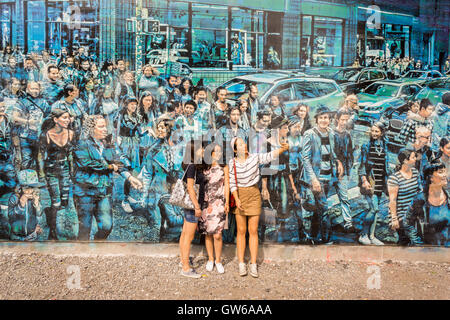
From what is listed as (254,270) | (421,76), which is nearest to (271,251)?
(254,270)

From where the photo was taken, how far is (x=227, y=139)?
530 centimetres

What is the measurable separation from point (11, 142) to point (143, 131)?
1.78 meters

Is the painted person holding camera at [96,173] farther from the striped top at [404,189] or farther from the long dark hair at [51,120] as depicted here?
the striped top at [404,189]

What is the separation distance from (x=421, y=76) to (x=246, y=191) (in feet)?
9.47

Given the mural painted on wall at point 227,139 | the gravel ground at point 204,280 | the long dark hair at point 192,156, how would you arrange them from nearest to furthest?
the gravel ground at point 204,280 → the long dark hair at point 192,156 → the mural painted on wall at point 227,139

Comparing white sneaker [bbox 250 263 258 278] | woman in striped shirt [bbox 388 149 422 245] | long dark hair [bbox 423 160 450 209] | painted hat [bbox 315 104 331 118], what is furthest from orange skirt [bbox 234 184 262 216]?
long dark hair [bbox 423 160 450 209]

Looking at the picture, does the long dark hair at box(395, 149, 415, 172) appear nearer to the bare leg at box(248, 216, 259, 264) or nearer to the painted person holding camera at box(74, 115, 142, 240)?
the bare leg at box(248, 216, 259, 264)

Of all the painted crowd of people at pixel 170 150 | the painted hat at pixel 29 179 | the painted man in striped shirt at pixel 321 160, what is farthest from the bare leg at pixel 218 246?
the painted hat at pixel 29 179

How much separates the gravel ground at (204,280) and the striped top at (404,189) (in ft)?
2.41

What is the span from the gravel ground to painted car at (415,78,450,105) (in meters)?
2.22

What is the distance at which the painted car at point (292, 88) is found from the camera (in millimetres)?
5293

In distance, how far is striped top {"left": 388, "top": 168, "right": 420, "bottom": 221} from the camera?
532cm

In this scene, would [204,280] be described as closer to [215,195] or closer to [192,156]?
[215,195]

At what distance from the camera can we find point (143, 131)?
5.30 metres
